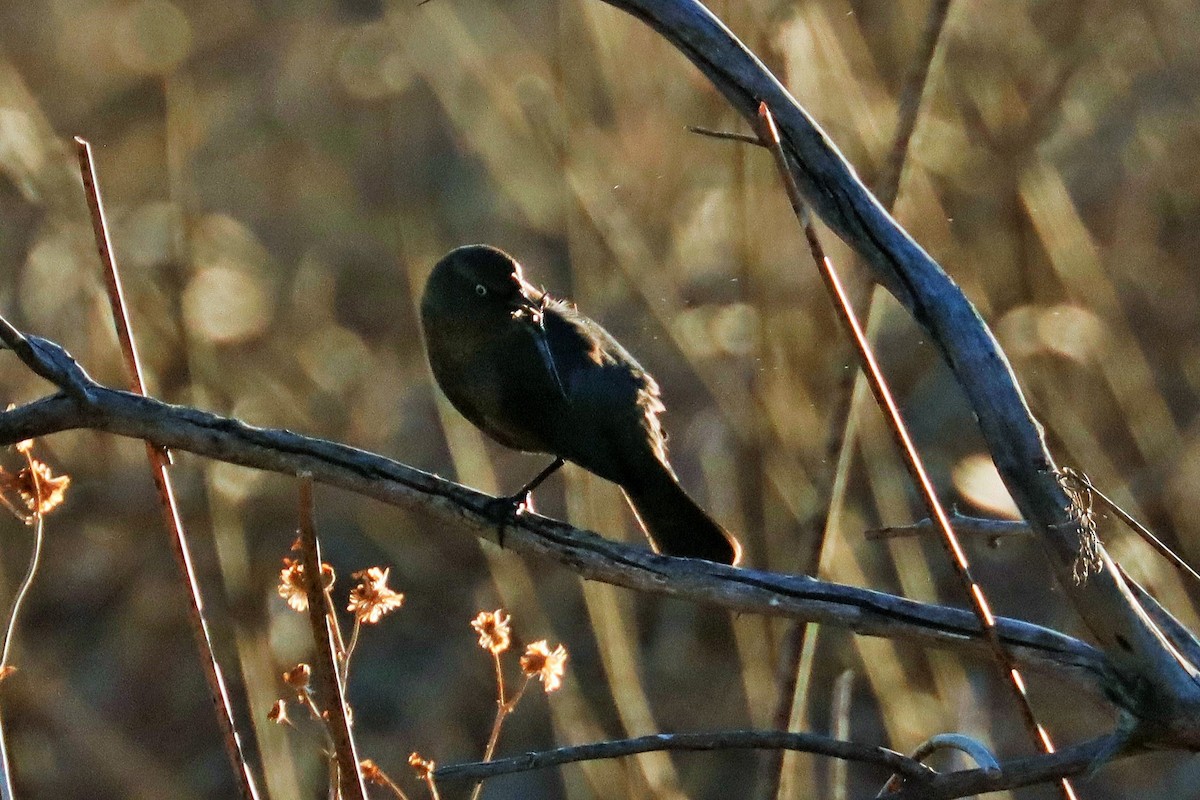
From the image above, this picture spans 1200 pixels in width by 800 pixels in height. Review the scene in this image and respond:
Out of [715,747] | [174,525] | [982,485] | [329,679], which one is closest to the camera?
[329,679]

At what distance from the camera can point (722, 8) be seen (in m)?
3.20

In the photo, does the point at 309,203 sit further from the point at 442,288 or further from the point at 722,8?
the point at 722,8

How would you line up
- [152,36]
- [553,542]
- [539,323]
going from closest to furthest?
[553,542] → [539,323] → [152,36]

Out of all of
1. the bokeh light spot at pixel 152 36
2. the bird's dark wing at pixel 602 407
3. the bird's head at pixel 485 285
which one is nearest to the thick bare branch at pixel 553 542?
the bird's dark wing at pixel 602 407

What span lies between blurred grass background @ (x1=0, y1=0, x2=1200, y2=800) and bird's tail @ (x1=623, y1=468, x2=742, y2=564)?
808 mm

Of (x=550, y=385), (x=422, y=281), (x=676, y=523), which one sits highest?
(x=422, y=281)

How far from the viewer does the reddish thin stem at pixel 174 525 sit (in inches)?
70.5

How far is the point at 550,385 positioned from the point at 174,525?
1.68m

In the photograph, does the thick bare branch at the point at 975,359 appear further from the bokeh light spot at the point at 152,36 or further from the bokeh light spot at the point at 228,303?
the bokeh light spot at the point at 152,36

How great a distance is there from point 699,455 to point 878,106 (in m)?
1.74

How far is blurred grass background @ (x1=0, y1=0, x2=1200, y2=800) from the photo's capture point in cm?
474

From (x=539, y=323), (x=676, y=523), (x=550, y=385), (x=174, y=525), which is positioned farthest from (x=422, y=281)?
(x=174, y=525)

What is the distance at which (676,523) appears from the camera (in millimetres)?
3275

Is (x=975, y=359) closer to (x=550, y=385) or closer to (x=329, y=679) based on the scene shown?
(x=329, y=679)
